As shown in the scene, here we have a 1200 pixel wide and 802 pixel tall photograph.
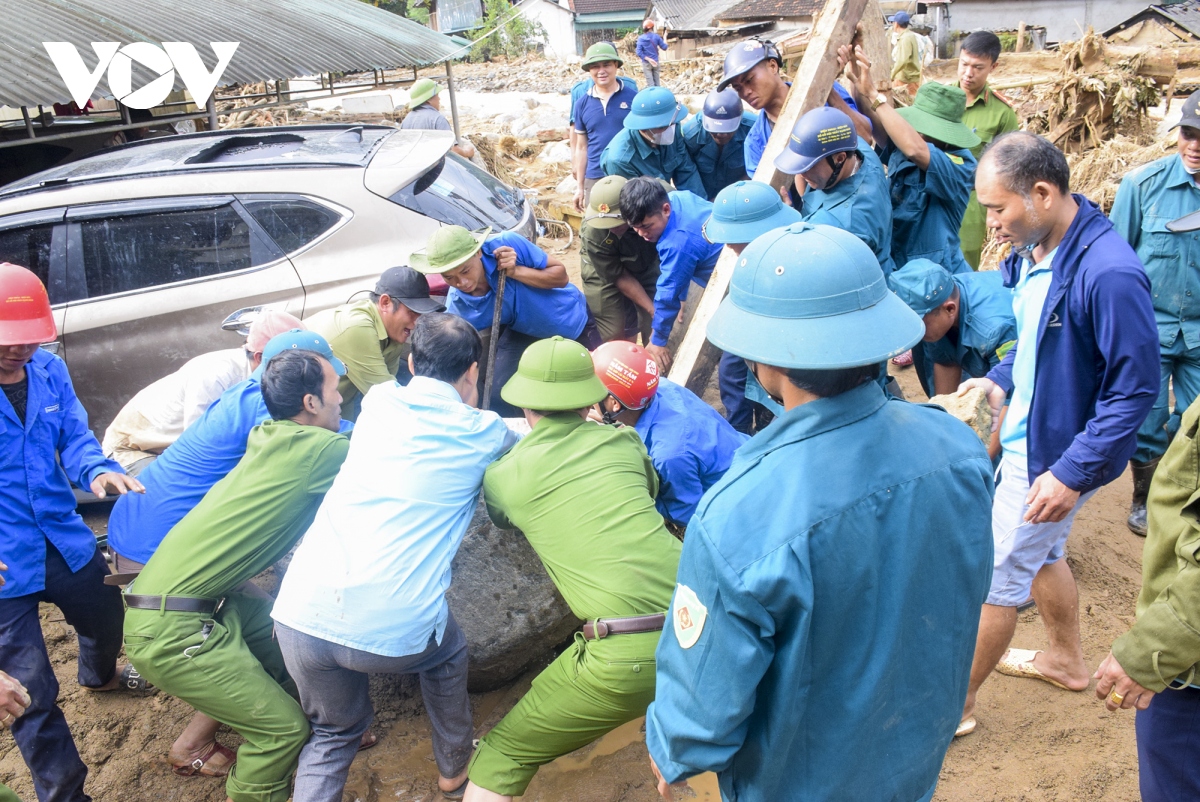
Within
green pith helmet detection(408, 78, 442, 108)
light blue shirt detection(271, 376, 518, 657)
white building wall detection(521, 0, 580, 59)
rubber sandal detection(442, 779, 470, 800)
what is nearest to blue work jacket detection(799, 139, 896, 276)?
light blue shirt detection(271, 376, 518, 657)

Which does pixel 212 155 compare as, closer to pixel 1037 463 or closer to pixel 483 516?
pixel 483 516

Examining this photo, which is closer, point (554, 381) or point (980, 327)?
point (554, 381)

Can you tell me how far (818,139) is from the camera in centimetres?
368

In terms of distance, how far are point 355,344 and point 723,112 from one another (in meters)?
2.88

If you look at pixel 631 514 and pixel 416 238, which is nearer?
pixel 631 514

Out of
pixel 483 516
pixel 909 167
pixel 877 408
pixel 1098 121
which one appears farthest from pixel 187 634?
pixel 1098 121

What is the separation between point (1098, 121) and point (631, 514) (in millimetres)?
7060

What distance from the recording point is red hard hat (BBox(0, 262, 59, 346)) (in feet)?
9.64

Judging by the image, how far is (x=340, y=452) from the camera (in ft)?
9.89

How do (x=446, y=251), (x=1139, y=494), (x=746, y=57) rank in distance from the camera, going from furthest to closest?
(x=746, y=57) < (x=446, y=251) < (x=1139, y=494)

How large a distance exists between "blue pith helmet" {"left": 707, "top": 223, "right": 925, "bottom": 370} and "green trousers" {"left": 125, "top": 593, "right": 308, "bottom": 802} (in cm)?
215

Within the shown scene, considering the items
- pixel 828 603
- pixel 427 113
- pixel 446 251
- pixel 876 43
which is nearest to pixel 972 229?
pixel 876 43

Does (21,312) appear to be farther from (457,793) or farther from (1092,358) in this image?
(1092,358)

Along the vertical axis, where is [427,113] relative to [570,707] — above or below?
above
